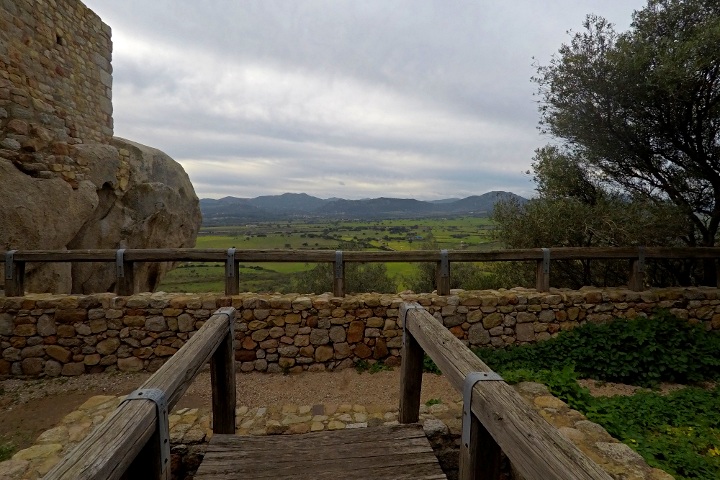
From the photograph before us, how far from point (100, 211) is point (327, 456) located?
8119 mm

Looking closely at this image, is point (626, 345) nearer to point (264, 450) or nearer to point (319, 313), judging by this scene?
point (319, 313)

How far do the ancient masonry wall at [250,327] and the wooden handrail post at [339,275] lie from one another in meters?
0.14

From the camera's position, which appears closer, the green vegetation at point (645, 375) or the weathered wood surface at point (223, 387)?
the weathered wood surface at point (223, 387)

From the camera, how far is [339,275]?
6.34m

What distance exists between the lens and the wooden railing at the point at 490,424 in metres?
1.57

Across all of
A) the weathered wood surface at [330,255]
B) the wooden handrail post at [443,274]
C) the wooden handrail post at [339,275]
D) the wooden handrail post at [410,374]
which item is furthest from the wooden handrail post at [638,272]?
the wooden handrail post at [410,374]

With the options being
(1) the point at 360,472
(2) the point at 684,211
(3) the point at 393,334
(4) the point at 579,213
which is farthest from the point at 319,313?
(2) the point at 684,211

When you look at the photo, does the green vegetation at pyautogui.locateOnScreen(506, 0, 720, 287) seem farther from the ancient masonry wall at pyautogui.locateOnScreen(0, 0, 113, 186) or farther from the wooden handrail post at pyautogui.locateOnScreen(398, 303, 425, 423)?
the ancient masonry wall at pyautogui.locateOnScreen(0, 0, 113, 186)

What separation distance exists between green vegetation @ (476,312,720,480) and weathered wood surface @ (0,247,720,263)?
Result: 4.09 feet

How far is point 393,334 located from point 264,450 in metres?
3.55

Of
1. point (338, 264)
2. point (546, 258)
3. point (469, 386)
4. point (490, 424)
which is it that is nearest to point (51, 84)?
point (338, 264)

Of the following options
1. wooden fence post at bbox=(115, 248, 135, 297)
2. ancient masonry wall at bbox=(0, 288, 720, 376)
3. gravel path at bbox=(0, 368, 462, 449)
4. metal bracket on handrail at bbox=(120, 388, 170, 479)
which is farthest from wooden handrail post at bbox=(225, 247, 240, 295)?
metal bracket on handrail at bbox=(120, 388, 170, 479)

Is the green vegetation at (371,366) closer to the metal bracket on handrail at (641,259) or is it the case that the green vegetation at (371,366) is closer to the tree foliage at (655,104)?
the metal bracket on handrail at (641,259)

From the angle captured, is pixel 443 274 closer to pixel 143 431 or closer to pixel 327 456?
pixel 327 456
